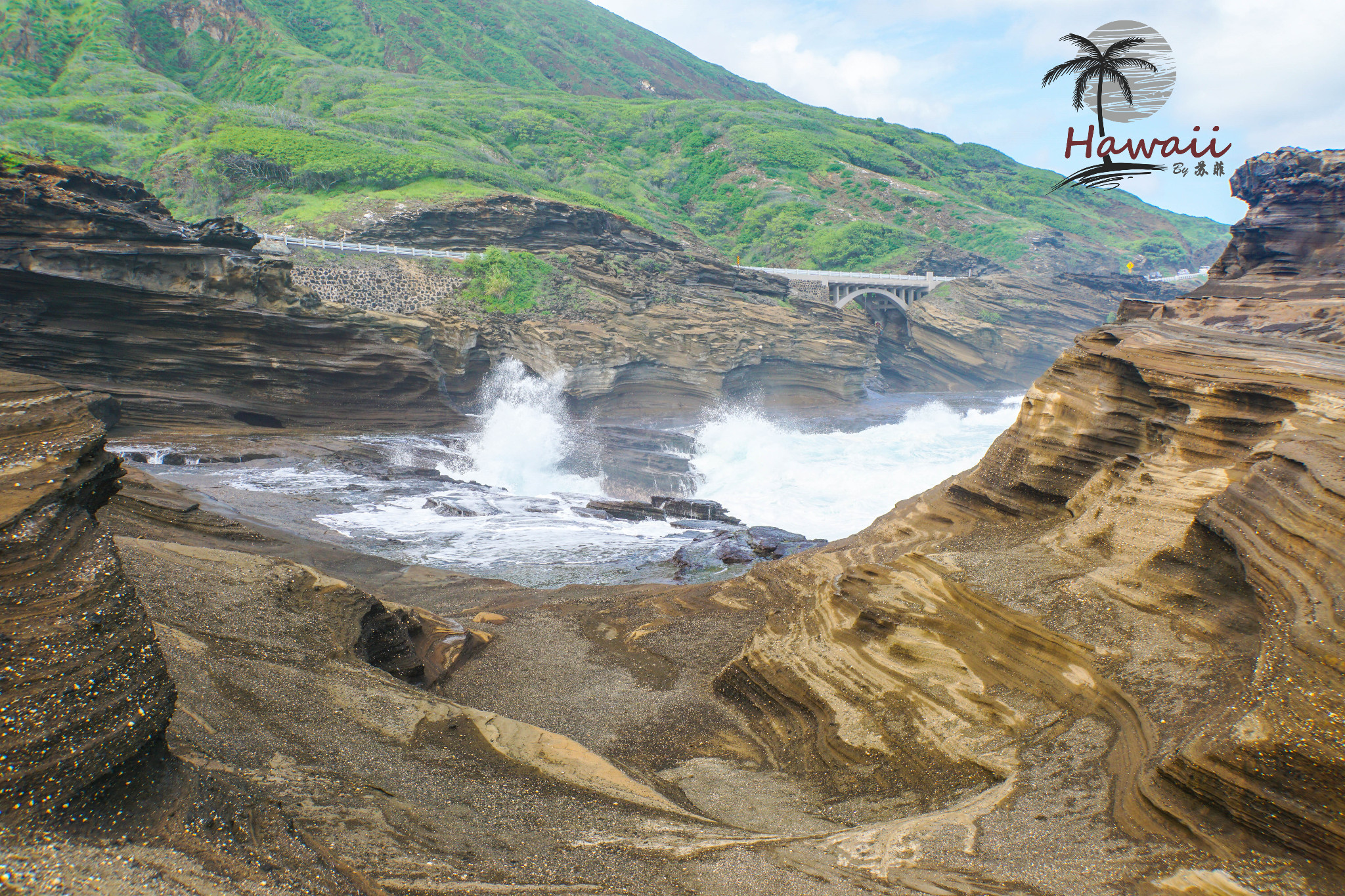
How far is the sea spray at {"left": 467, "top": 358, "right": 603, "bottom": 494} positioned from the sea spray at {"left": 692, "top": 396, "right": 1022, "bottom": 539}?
13.8ft

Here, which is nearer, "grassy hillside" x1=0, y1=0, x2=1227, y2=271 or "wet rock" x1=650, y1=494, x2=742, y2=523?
→ "wet rock" x1=650, y1=494, x2=742, y2=523

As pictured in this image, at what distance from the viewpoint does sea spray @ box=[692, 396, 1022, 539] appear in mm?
18438

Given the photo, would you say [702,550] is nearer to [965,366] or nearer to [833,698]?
[833,698]

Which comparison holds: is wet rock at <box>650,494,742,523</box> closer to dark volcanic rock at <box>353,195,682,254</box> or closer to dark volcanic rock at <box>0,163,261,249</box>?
dark volcanic rock at <box>0,163,261,249</box>

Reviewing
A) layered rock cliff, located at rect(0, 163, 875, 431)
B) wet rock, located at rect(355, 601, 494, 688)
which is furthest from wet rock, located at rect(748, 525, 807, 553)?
layered rock cliff, located at rect(0, 163, 875, 431)

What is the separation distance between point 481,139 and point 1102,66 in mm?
52446

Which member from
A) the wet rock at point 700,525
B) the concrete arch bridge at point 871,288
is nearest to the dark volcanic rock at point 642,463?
the wet rock at point 700,525

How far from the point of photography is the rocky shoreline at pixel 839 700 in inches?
98.8

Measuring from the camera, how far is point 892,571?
Result: 5.55 metres

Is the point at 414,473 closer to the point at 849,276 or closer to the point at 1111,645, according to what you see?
the point at 1111,645

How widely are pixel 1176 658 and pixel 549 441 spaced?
2149 cm

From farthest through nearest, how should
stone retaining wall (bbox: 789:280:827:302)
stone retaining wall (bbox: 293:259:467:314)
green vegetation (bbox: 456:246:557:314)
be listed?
stone retaining wall (bbox: 789:280:827:302), green vegetation (bbox: 456:246:557:314), stone retaining wall (bbox: 293:259:467:314)

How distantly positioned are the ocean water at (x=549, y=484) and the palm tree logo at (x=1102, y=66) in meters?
7.65

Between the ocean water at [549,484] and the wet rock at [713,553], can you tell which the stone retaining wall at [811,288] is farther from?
the wet rock at [713,553]
